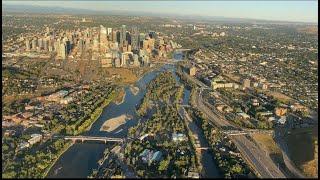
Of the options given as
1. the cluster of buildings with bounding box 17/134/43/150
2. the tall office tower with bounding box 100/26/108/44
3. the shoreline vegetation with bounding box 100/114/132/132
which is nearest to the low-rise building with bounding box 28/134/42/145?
the cluster of buildings with bounding box 17/134/43/150

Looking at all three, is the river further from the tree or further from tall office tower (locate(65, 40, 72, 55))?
tall office tower (locate(65, 40, 72, 55))

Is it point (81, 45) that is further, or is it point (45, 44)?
point (45, 44)

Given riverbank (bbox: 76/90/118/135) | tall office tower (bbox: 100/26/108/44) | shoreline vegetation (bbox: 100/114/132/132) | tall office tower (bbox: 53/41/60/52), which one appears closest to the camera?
riverbank (bbox: 76/90/118/135)

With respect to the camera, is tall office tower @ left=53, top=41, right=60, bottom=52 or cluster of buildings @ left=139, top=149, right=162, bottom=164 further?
tall office tower @ left=53, top=41, right=60, bottom=52

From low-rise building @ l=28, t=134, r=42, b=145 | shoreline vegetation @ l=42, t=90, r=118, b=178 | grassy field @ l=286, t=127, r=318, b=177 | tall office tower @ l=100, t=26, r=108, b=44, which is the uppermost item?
tall office tower @ l=100, t=26, r=108, b=44

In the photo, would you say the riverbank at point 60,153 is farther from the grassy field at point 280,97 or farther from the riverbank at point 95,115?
the grassy field at point 280,97

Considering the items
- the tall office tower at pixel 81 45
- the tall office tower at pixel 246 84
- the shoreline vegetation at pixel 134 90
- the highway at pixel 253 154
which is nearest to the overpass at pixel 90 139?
the highway at pixel 253 154

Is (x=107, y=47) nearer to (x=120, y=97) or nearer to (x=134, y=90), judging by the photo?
(x=134, y=90)

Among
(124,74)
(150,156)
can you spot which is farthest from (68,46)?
(150,156)
